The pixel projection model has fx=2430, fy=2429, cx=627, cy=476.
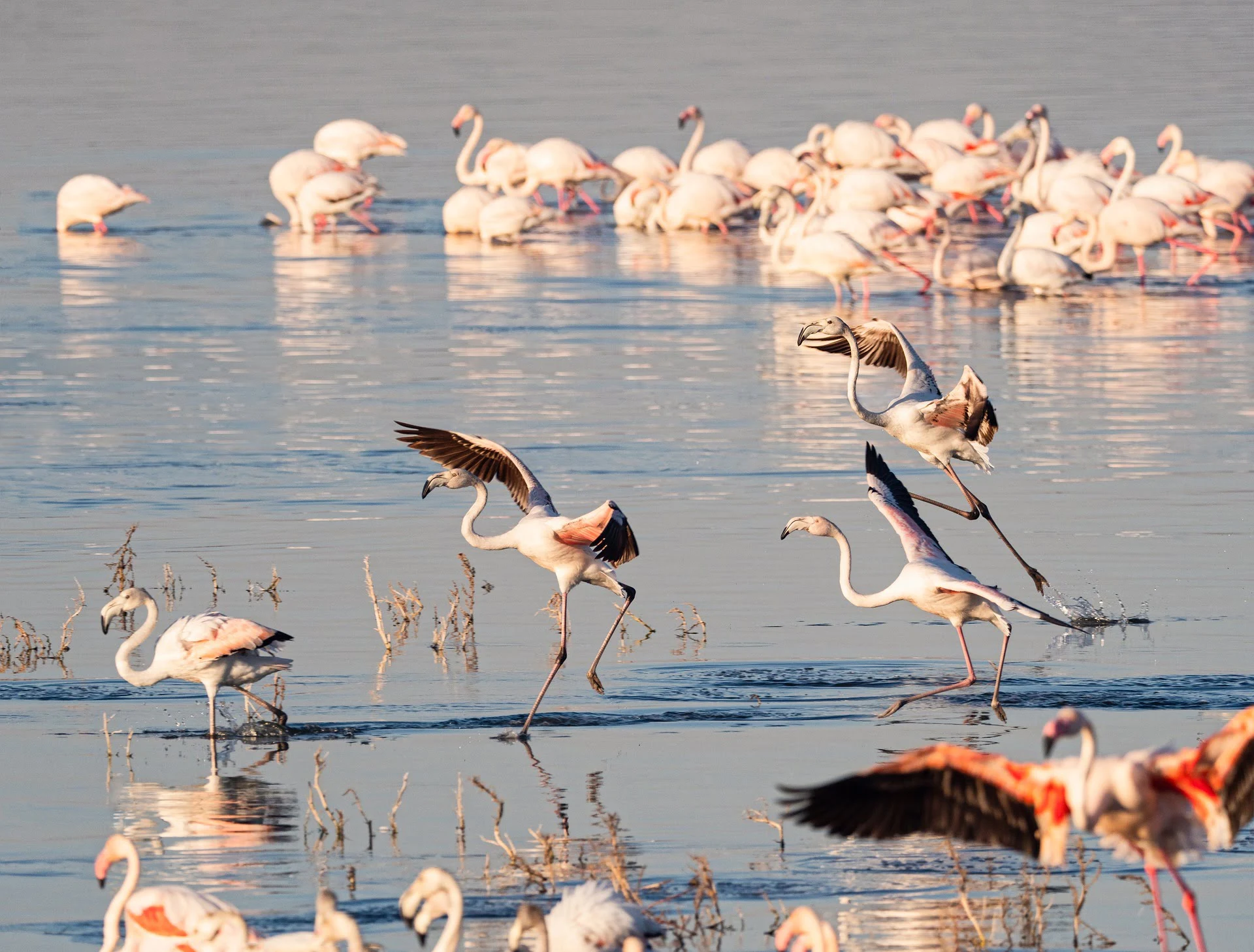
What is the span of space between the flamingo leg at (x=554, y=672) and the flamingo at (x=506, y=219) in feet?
49.3

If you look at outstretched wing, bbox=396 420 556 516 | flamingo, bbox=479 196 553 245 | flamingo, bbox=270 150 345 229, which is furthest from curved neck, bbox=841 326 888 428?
flamingo, bbox=270 150 345 229

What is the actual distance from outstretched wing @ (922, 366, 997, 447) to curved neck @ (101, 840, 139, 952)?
18.3 ft

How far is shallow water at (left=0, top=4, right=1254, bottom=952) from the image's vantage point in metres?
7.61

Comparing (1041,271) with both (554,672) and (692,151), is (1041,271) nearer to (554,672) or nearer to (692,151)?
(692,151)

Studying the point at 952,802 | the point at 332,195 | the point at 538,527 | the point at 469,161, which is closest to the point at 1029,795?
the point at 952,802

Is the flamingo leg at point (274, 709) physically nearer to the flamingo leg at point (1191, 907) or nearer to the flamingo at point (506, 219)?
the flamingo leg at point (1191, 907)

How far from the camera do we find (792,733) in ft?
29.4

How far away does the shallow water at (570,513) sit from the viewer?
7.61m

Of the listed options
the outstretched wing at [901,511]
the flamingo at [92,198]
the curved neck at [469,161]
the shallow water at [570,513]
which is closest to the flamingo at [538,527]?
the shallow water at [570,513]

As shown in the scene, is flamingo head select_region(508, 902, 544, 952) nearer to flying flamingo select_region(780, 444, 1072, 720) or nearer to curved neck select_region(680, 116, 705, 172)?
flying flamingo select_region(780, 444, 1072, 720)

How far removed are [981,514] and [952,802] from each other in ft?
19.3

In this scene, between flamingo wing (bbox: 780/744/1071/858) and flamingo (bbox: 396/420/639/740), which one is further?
flamingo (bbox: 396/420/639/740)

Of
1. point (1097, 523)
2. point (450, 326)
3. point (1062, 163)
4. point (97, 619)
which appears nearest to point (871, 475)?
point (1097, 523)

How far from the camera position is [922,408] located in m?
11.7
